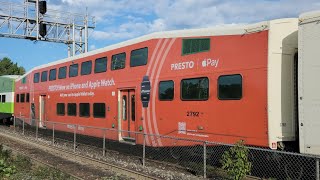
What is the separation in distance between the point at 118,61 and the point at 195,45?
500cm

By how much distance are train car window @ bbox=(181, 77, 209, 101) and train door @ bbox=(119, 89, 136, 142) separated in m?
3.16

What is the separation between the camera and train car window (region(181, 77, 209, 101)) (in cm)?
1144

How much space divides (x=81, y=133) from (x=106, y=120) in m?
2.38

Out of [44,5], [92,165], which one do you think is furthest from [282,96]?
[44,5]

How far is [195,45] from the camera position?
1200cm

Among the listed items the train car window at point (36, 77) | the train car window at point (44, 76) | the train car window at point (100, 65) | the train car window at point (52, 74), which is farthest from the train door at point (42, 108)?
the train car window at point (100, 65)

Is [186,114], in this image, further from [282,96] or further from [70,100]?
[70,100]

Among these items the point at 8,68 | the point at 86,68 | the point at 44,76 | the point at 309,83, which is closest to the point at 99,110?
the point at 86,68

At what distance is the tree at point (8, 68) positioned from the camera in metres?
82.9

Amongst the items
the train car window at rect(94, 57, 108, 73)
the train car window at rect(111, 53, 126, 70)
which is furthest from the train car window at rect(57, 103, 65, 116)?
the train car window at rect(111, 53, 126, 70)

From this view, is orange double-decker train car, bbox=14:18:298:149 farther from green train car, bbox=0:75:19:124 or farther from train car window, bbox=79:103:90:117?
green train car, bbox=0:75:19:124

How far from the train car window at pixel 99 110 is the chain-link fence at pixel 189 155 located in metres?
0.70

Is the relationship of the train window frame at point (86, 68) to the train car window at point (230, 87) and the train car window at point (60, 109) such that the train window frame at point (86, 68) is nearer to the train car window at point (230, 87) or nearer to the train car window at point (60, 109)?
the train car window at point (60, 109)

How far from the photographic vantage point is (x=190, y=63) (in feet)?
39.7
